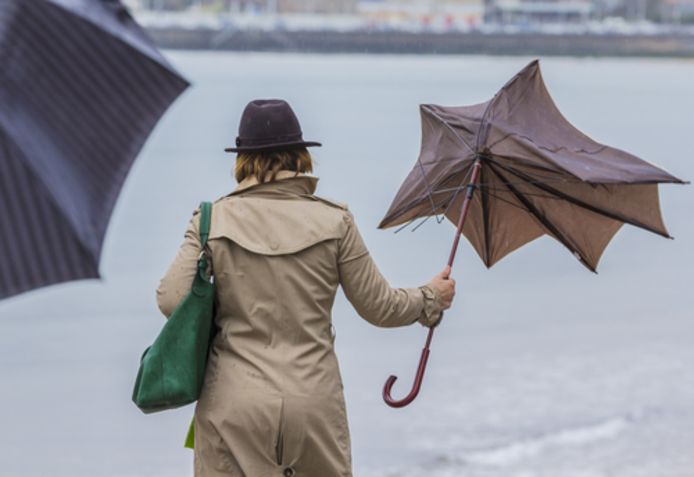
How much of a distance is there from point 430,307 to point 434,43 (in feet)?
238

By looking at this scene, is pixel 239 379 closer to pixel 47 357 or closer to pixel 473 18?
pixel 47 357

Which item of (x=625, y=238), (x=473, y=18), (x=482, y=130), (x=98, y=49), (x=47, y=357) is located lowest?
(x=473, y=18)

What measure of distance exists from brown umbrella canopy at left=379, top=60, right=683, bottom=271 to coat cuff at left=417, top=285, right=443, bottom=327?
0.33 meters

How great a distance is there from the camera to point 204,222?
2.42 m

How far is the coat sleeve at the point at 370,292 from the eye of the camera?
2.47 meters

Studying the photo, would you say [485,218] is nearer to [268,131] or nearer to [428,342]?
[428,342]

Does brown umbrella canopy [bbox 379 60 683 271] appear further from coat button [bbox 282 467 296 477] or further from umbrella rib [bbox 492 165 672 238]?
coat button [bbox 282 467 296 477]

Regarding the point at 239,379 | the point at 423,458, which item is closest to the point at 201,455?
the point at 239,379

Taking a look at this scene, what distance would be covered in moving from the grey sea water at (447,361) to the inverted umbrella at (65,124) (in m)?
0.97

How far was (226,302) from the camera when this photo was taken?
2.44 meters

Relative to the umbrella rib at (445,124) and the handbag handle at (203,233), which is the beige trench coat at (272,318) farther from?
the umbrella rib at (445,124)

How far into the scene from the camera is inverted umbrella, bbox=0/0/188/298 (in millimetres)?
2176

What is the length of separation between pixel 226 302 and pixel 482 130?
70 centimetres

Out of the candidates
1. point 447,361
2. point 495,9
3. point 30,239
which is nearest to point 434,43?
point 495,9
